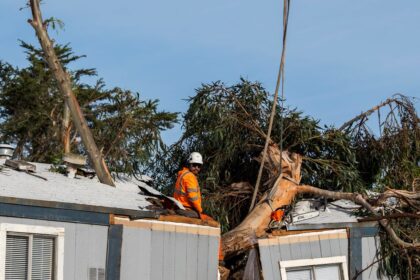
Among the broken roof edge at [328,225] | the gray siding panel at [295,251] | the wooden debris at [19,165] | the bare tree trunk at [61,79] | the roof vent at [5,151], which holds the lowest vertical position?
the gray siding panel at [295,251]

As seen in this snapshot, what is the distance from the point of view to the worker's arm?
51.3ft

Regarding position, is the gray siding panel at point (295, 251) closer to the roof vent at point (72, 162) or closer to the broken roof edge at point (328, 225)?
the broken roof edge at point (328, 225)

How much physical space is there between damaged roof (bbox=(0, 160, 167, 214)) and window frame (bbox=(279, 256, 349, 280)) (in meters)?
2.51

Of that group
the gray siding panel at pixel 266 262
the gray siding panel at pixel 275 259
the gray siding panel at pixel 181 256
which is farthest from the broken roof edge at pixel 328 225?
the gray siding panel at pixel 181 256

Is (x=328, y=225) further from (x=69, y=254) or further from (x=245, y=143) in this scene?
(x=69, y=254)

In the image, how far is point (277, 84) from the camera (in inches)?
712

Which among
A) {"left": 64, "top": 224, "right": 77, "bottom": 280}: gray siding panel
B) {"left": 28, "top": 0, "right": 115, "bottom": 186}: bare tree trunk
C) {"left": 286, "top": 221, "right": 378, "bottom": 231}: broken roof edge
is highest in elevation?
{"left": 28, "top": 0, "right": 115, "bottom": 186}: bare tree trunk

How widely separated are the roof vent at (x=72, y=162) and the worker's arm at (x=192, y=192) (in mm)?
1771

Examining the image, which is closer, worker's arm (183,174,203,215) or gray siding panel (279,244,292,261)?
worker's arm (183,174,203,215)

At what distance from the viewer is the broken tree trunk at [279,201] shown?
16297 millimetres

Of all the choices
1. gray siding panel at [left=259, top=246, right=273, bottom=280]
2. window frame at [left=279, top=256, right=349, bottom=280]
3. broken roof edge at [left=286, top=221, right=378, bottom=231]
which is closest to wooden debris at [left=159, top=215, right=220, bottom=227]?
gray siding panel at [left=259, top=246, right=273, bottom=280]

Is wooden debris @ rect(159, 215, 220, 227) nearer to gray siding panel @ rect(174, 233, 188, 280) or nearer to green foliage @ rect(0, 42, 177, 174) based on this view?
gray siding panel @ rect(174, 233, 188, 280)

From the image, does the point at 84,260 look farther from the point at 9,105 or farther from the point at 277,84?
the point at 9,105

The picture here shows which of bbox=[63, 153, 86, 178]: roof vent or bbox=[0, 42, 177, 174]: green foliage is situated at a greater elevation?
bbox=[0, 42, 177, 174]: green foliage
